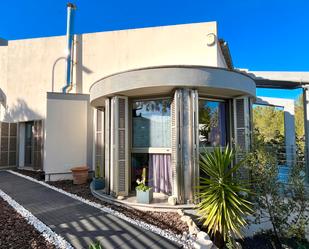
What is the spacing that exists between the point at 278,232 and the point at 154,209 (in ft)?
11.2

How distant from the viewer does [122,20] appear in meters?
14.0

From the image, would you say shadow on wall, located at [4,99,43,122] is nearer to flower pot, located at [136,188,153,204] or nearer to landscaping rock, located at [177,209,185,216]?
flower pot, located at [136,188,153,204]

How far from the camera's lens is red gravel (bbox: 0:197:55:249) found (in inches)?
176

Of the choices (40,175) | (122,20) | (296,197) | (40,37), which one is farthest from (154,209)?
(40,37)

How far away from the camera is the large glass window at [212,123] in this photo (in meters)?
7.86

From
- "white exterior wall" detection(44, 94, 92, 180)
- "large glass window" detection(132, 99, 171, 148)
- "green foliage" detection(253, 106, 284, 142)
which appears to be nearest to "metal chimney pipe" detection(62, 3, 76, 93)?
"white exterior wall" detection(44, 94, 92, 180)

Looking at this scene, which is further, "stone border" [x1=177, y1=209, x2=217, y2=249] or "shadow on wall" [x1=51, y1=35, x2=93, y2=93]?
"shadow on wall" [x1=51, y1=35, x2=93, y2=93]

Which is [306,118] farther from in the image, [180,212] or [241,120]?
[180,212]

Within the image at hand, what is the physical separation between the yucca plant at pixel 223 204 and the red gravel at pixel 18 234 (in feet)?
12.4

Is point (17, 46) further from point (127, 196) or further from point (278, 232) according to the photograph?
point (278, 232)

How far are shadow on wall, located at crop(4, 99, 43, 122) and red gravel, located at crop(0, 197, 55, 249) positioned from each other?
9.10m

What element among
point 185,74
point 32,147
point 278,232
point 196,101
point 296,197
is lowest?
point 278,232

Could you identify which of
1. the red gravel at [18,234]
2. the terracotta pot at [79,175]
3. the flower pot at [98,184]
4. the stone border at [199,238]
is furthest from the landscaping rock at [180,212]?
the terracotta pot at [79,175]

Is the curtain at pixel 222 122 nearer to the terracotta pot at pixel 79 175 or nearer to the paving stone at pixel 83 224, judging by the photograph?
the paving stone at pixel 83 224
